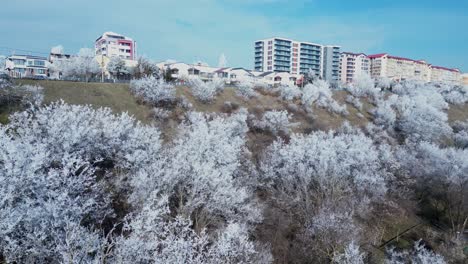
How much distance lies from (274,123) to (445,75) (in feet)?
437

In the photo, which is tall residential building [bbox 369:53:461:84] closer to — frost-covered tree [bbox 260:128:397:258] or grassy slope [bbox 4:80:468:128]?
grassy slope [bbox 4:80:468:128]

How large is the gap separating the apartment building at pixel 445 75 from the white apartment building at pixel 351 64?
39.6 metres

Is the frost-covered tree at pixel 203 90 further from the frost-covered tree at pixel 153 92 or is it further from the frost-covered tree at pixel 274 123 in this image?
the frost-covered tree at pixel 274 123

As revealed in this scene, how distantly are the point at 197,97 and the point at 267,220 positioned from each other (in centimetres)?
2677

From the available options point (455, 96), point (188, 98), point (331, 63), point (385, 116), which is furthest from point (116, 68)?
point (331, 63)

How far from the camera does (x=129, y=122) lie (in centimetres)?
2589

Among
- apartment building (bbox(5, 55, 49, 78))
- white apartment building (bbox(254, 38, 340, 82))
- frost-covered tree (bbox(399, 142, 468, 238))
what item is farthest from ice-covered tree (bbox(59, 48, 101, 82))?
white apartment building (bbox(254, 38, 340, 82))

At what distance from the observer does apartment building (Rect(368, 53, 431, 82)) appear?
403ft

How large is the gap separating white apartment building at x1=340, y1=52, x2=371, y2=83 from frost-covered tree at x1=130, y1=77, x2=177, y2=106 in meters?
87.7

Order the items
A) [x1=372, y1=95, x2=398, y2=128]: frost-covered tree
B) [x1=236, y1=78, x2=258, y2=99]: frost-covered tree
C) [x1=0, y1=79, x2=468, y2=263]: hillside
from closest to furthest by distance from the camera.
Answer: [x1=0, y1=79, x2=468, y2=263]: hillside → [x1=236, y1=78, x2=258, y2=99]: frost-covered tree → [x1=372, y1=95, x2=398, y2=128]: frost-covered tree

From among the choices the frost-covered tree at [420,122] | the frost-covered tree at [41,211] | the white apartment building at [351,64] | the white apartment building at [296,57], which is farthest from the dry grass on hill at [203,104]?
the white apartment building at [351,64]

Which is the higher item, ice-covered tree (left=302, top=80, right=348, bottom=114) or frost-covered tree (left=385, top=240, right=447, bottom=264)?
ice-covered tree (left=302, top=80, right=348, bottom=114)

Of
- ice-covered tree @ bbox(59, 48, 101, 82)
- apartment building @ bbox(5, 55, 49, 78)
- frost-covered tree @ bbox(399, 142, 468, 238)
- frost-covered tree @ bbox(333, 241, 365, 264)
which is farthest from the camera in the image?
apartment building @ bbox(5, 55, 49, 78)

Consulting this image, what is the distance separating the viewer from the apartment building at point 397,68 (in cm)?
12281
